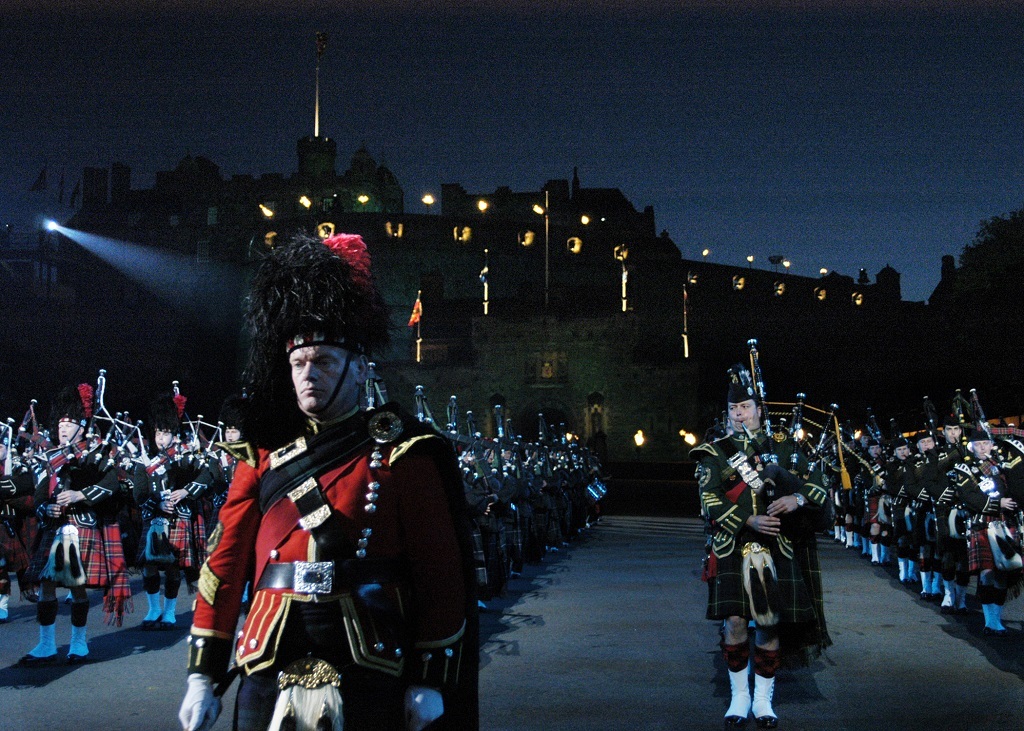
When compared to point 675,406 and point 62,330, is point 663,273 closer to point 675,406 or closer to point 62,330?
point 675,406

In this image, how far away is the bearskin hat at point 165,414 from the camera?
13.5 m

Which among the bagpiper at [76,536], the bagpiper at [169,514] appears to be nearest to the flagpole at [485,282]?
the bagpiper at [169,514]

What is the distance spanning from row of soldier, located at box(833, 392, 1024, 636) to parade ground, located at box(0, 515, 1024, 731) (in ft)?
1.40

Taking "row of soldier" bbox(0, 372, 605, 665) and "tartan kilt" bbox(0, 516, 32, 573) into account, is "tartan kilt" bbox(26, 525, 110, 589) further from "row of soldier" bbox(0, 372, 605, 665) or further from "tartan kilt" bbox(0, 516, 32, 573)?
"tartan kilt" bbox(0, 516, 32, 573)

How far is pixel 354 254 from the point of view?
4.42 meters

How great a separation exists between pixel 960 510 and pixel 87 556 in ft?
30.4

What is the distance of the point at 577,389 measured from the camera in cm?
Answer: 6794

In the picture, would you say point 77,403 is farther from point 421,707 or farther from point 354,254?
point 421,707

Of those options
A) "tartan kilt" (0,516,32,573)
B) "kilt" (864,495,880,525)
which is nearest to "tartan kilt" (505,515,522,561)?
"kilt" (864,495,880,525)

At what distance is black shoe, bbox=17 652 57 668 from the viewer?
9.71m

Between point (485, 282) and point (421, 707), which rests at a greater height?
point (485, 282)

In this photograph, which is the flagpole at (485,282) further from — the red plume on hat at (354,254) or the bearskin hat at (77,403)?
the red plume on hat at (354,254)

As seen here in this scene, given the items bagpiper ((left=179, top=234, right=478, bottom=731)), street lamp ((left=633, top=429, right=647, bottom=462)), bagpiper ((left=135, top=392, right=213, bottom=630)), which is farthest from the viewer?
street lamp ((left=633, top=429, right=647, bottom=462))

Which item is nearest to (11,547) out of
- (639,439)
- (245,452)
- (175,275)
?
(245,452)
